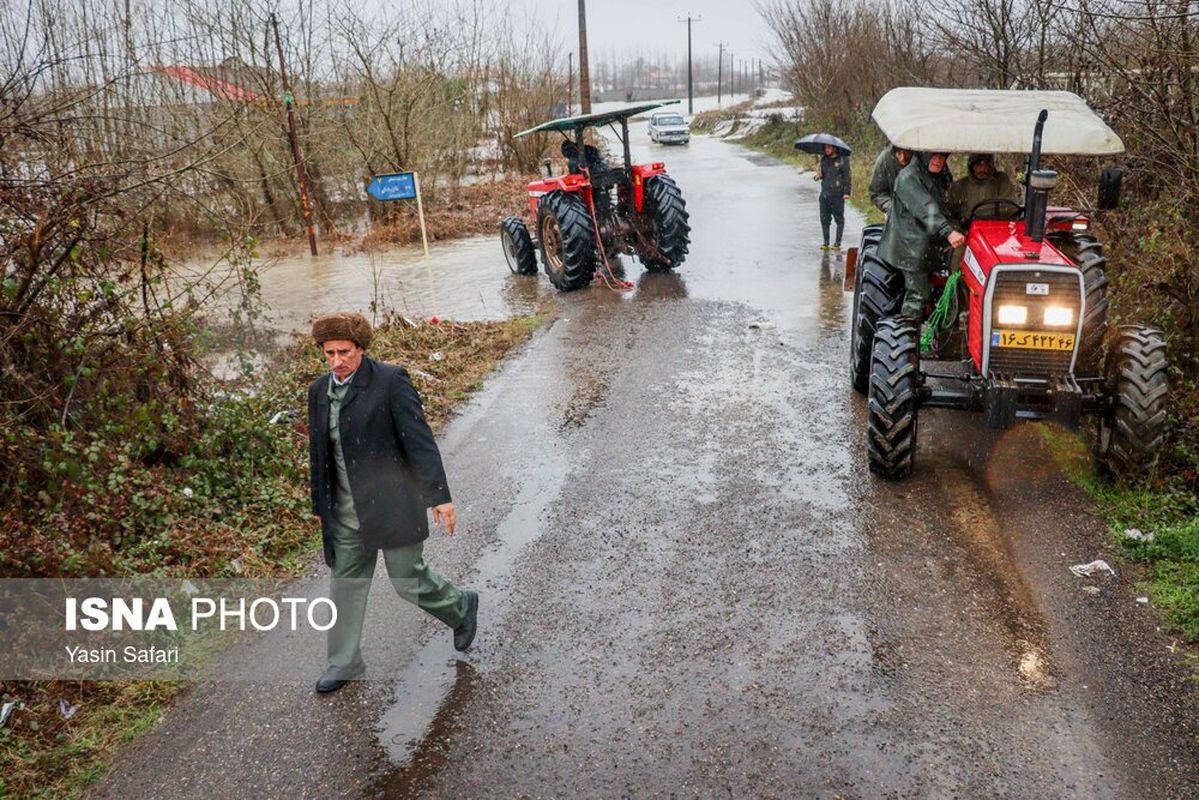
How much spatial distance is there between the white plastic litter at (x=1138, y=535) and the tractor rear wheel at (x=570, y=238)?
26.2 feet

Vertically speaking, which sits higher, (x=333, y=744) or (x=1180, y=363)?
(x=1180, y=363)

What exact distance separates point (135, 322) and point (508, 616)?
3.35 m

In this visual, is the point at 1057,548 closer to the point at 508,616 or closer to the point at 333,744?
the point at 508,616

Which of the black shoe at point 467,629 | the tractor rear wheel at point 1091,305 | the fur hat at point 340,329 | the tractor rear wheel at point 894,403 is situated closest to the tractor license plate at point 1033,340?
the tractor rear wheel at point 1091,305

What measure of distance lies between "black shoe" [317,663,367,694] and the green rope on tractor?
4613 mm

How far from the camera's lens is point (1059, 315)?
5387 millimetres

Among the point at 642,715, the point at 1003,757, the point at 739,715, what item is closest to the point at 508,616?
the point at 642,715

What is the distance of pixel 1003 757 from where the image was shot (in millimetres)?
3463

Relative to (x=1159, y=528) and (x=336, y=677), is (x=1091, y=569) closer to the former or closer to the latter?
(x=1159, y=528)

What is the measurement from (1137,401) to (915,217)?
1892 millimetres

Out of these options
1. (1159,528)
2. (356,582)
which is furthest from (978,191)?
(356,582)

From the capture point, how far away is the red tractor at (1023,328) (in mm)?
5320

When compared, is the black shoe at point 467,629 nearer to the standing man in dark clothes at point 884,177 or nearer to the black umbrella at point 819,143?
the standing man in dark clothes at point 884,177

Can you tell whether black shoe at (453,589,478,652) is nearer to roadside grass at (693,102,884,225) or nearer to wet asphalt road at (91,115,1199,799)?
wet asphalt road at (91,115,1199,799)
